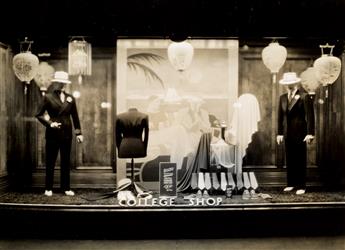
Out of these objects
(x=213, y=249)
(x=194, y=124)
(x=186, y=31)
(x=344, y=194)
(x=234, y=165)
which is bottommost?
(x=213, y=249)

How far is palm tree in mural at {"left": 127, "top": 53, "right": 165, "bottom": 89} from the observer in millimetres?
7082

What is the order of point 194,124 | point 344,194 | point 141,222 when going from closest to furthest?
1. point 141,222
2. point 344,194
3. point 194,124

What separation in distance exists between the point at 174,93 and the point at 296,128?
2227 mm

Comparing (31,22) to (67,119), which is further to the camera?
(67,119)

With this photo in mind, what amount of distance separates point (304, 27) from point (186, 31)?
4.35 feet

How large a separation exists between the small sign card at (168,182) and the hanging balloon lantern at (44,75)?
10.0ft

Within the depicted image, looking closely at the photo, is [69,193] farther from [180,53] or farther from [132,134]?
[180,53]

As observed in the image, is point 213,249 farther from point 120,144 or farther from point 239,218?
point 120,144

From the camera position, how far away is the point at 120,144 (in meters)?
6.15

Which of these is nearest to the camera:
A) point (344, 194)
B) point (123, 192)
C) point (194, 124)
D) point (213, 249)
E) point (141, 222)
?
point (213, 249)

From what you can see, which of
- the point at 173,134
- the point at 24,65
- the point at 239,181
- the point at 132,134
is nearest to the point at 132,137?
the point at 132,134

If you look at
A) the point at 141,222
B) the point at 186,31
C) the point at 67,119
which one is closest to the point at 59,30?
the point at 186,31

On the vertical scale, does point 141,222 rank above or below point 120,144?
below

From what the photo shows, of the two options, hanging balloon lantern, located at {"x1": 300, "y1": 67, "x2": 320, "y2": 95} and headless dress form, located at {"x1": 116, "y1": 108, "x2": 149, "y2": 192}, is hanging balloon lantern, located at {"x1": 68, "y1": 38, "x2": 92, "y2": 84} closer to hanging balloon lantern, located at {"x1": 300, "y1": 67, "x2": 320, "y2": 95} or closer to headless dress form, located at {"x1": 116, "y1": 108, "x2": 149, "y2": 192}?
headless dress form, located at {"x1": 116, "y1": 108, "x2": 149, "y2": 192}
